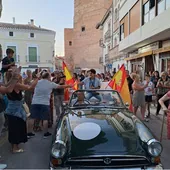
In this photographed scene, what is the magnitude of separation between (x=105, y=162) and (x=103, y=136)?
18.3 inches

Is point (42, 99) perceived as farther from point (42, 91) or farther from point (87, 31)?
point (87, 31)

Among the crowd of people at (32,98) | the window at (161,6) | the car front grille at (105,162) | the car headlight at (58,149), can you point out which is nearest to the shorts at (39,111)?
the crowd of people at (32,98)

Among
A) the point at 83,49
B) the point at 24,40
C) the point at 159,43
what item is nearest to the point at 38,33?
the point at 24,40

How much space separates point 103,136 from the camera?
316 centimetres

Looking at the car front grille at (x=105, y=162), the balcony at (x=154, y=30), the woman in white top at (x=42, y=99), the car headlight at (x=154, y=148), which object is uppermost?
the balcony at (x=154, y=30)

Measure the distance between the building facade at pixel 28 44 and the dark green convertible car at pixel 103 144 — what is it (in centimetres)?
3513

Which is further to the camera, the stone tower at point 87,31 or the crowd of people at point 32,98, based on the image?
the stone tower at point 87,31

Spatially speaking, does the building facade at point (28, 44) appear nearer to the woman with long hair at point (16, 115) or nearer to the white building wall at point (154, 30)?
the white building wall at point (154, 30)

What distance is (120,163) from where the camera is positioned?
2797 millimetres

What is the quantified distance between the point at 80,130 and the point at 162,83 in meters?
4.92

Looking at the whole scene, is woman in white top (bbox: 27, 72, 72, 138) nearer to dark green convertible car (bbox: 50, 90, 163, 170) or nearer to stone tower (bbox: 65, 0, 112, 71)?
dark green convertible car (bbox: 50, 90, 163, 170)

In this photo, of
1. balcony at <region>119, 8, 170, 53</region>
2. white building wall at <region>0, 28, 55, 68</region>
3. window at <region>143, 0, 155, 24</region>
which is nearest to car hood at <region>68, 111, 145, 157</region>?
balcony at <region>119, 8, 170, 53</region>

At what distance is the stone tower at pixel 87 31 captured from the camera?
4441 centimetres

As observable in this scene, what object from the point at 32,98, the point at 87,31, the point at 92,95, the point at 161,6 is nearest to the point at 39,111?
the point at 32,98
